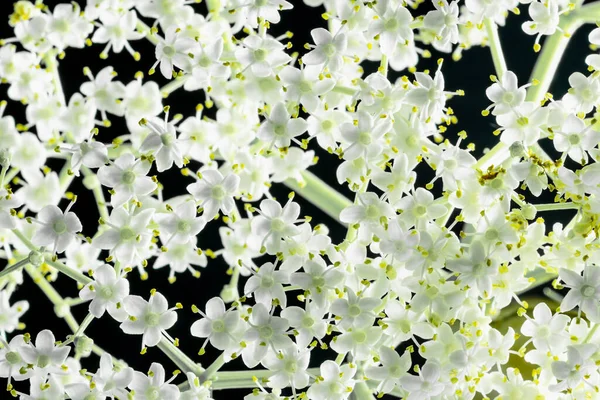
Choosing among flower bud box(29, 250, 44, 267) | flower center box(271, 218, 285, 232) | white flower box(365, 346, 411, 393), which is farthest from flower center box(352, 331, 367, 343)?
flower bud box(29, 250, 44, 267)

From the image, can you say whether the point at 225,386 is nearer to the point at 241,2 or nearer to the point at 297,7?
the point at 241,2

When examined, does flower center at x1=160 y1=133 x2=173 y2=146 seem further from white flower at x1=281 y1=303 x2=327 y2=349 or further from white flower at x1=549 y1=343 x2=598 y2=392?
white flower at x1=549 y1=343 x2=598 y2=392

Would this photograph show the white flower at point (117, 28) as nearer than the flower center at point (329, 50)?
No

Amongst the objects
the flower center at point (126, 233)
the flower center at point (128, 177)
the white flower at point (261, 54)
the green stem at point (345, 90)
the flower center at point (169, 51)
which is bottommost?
the flower center at point (126, 233)

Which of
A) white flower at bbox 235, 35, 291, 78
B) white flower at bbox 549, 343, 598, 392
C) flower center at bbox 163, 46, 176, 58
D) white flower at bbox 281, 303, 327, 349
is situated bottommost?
white flower at bbox 549, 343, 598, 392

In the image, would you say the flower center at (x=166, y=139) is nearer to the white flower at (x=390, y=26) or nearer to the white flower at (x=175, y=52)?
the white flower at (x=175, y=52)

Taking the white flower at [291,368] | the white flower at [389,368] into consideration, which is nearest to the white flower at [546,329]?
the white flower at [389,368]
